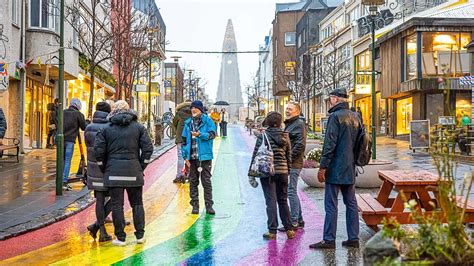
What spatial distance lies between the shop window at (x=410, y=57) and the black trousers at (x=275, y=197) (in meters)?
26.8

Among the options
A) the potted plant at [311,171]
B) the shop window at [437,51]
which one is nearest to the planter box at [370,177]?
the potted plant at [311,171]

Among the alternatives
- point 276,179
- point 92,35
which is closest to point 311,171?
point 276,179

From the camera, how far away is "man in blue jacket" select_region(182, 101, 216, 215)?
32.9 feet

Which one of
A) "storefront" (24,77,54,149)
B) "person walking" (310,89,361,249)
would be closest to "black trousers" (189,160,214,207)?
"person walking" (310,89,361,249)

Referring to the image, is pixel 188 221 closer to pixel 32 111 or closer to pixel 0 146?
pixel 0 146

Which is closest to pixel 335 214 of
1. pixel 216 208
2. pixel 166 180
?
pixel 216 208

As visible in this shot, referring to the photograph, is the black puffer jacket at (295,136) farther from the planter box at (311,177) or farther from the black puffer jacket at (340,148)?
the planter box at (311,177)

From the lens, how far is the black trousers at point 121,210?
301 inches

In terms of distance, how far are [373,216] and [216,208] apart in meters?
3.75

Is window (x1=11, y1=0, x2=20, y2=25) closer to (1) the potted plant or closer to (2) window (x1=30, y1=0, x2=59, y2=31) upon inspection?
(2) window (x1=30, y1=0, x2=59, y2=31)

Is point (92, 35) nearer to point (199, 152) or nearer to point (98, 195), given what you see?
point (199, 152)

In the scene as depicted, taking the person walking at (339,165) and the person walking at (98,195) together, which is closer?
the person walking at (339,165)

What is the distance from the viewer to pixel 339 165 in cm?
726

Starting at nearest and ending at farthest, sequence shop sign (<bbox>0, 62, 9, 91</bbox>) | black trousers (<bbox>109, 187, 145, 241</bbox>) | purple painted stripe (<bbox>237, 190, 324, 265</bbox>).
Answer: purple painted stripe (<bbox>237, 190, 324, 265</bbox>)
black trousers (<bbox>109, 187, 145, 241</bbox>)
shop sign (<bbox>0, 62, 9, 91</bbox>)
